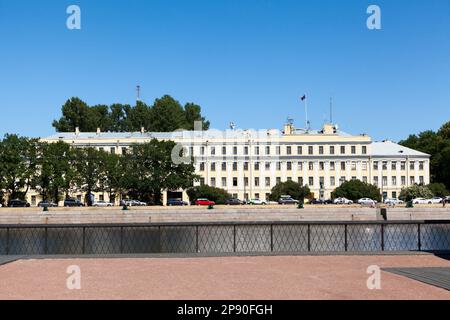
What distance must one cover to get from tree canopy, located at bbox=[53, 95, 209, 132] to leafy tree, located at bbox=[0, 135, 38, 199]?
3548 cm

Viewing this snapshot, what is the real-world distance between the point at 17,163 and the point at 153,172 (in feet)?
55.0

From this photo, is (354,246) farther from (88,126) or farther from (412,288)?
(88,126)

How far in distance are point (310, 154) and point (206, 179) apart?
16.9m

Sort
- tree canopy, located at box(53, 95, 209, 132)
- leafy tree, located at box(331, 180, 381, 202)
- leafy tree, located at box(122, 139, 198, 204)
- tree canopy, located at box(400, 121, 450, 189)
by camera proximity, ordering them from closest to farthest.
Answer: leafy tree, located at box(122, 139, 198, 204) < leafy tree, located at box(331, 180, 381, 202) < tree canopy, located at box(400, 121, 450, 189) < tree canopy, located at box(53, 95, 209, 132)

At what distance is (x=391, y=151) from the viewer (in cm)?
10138

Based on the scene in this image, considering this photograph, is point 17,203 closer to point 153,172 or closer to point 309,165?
point 153,172

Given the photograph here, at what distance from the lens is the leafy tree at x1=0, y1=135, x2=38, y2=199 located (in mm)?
74812

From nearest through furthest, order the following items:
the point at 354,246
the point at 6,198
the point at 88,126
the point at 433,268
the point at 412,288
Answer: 1. the point at 412,288
2. the point at 433,268
3. the point at 354,246
4. the point at 6,198
5. the point at 88,126

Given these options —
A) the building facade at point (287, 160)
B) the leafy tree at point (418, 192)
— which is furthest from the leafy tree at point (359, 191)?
the building facade at point (287, 160)

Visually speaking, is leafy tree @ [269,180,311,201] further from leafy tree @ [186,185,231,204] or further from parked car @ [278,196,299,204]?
leafy tree @ [186,185,231,204]

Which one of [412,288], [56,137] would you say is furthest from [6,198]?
[412,288]

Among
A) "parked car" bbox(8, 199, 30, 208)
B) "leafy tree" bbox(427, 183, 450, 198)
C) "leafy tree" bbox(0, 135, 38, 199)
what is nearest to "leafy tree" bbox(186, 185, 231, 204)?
"leafy tree" bbox(0, 135, 38, 199)

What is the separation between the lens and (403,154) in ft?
328
